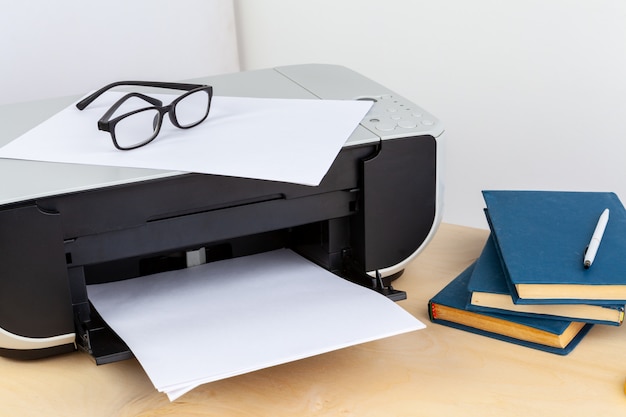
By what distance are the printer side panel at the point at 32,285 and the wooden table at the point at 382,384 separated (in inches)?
1.4

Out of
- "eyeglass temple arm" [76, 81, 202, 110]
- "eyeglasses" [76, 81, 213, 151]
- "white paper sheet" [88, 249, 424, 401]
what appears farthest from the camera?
"eyeglass temple arm" [76, 81, 202, 110]

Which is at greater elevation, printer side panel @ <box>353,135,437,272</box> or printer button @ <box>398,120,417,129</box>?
printer button @ <box>398,120,417,129</box>

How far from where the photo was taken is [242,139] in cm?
89

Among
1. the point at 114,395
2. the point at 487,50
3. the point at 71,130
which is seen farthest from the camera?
the point at 487,50

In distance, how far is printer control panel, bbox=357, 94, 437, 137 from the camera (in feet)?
3.01

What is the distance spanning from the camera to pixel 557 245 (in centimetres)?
90

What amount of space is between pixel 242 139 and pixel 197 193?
9 cm

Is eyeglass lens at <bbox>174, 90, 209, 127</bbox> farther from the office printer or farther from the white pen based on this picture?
the white pen

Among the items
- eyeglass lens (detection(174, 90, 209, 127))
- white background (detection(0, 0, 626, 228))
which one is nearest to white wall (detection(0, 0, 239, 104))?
white background (detection(0, 0, 626, 228))

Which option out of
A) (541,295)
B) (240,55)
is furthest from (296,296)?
(240,55)

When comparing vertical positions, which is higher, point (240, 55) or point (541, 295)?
point (240, 55)

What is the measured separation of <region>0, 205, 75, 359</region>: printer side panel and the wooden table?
36mm

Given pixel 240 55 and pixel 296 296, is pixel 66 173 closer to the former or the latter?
pixel 296 296

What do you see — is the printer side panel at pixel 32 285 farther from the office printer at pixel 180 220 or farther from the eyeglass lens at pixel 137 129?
the eyeglass lens at pixel 137 129
